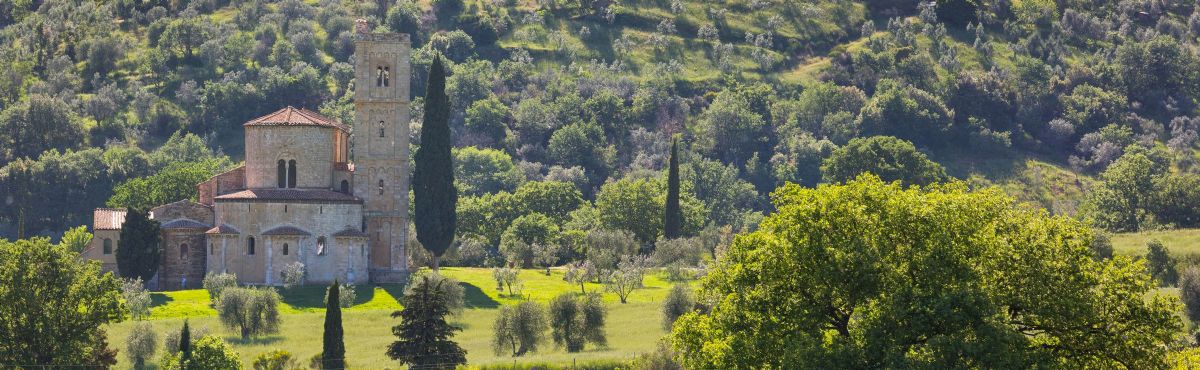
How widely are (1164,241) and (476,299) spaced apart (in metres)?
35.5

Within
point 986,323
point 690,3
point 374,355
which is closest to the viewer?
point 986,323

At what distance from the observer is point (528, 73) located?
17700 cm

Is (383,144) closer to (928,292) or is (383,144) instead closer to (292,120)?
(292,120)

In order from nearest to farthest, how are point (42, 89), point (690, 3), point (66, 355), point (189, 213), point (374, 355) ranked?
1. point (66, 355)
2. point (374, 355)
3. point (189, 213)
4. point (42, 89)
5. point (690, 3)

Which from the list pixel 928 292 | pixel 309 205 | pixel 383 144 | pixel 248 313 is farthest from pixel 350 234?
pixel 928 292

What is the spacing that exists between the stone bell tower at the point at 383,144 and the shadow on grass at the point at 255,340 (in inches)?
860

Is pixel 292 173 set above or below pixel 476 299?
above

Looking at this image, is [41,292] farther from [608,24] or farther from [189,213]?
[608,24]

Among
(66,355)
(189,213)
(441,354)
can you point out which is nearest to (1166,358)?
(441,354)

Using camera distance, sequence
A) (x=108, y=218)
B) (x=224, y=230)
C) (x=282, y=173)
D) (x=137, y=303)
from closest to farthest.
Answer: (x=137, y=303), (x=224, y=230), (x=108, y=218), (x=282, y=173)

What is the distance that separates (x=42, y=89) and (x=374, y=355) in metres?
96.8

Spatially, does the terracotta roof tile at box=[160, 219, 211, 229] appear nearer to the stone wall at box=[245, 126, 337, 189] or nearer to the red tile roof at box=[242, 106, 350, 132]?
the stone wall at box=[245, 126, 337, 189]

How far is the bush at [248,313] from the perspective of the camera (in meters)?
82.4

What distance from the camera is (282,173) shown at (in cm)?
10381
